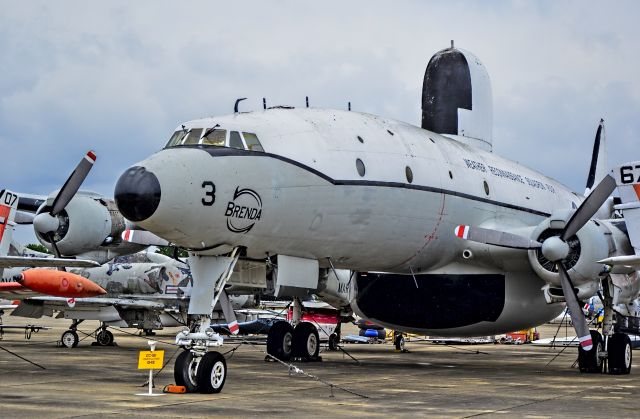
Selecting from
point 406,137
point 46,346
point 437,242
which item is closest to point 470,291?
point 437,242

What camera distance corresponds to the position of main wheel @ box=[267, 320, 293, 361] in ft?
75.0

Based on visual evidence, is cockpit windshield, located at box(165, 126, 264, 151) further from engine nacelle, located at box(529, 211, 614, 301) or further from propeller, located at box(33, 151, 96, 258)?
engine nacelle, located at box(529, 211, 614, 301)

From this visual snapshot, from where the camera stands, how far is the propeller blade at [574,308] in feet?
65.5

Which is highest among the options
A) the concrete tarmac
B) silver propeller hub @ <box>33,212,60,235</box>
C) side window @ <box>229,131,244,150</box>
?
side window @ <box>229,131,244,150</box>

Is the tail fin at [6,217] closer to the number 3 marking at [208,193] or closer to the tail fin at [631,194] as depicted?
the number 3 marking at [208,193]

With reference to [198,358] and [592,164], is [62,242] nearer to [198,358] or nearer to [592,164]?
[198,358]

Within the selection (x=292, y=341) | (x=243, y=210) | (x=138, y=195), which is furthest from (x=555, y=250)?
(x=138, y=195)

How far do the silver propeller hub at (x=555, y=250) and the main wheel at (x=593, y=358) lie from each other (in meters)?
3.51

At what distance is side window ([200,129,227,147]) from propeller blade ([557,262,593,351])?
324 inches

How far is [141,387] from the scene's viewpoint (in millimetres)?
15953

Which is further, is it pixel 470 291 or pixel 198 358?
pixel 470 291

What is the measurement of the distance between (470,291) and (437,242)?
7.59 ft

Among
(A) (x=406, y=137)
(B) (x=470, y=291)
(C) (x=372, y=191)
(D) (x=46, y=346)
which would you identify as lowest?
(D) (x=46, y=346)

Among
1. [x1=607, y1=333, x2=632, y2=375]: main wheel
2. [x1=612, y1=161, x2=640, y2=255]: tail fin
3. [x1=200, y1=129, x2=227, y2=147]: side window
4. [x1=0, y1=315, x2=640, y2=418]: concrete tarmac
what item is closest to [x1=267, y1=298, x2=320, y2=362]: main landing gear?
[x1=0, y1=315, x2=640, y2=418]: concrete tarmac
